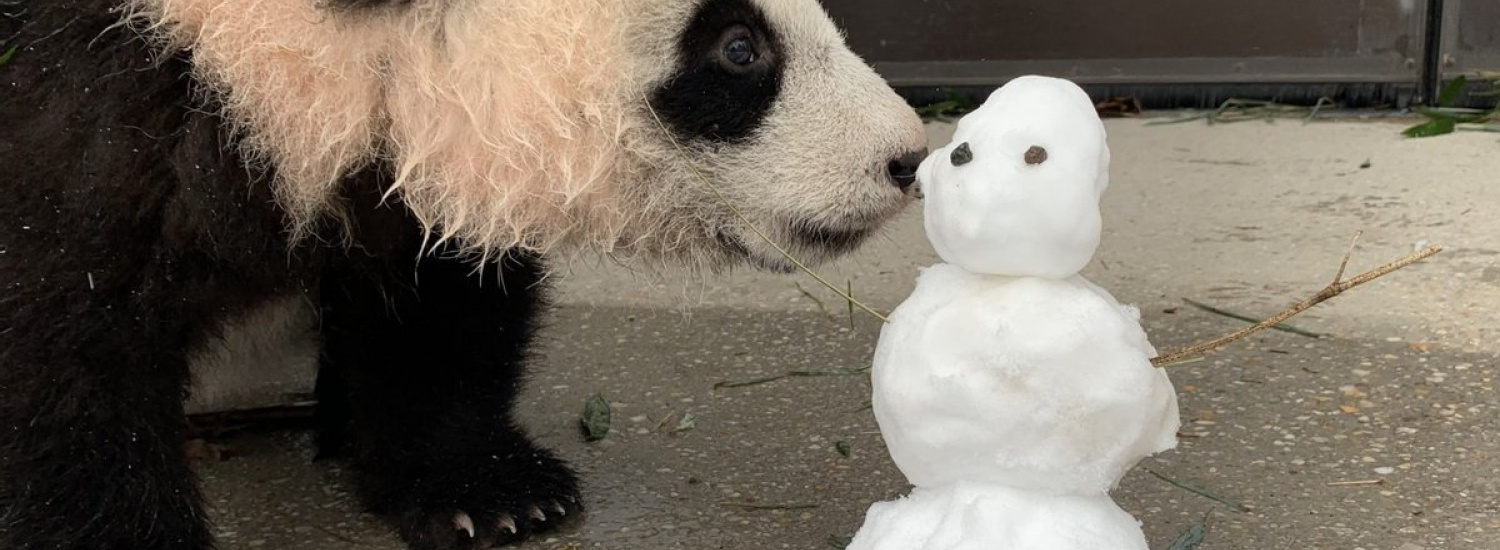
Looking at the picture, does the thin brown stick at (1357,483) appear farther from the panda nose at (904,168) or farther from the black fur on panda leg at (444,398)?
the black fur on panda leg at (444,398)

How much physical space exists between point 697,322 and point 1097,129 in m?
2.12

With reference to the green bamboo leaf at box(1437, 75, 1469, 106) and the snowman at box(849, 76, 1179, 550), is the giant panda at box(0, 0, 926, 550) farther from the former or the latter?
the green bamboo leaf at box(1437, 75, 1469, 106)

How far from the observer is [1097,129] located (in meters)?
1.91

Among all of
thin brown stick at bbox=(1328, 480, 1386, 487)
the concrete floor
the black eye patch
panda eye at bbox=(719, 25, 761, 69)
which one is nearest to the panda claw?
the concrete floor

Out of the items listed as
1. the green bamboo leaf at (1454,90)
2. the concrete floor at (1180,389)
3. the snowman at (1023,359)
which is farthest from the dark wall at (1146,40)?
the snowman at (1023,359)

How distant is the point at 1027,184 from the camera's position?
1.83 m

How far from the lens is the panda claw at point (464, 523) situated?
2861 mm

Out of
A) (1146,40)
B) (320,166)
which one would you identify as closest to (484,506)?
(320,166)

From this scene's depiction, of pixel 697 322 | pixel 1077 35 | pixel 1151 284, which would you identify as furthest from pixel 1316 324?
pixel 1077 35

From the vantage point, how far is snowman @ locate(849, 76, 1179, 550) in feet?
6.03

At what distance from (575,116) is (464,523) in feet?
2.60

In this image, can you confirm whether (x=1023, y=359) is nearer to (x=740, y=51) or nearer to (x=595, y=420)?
(x=740, y=51)

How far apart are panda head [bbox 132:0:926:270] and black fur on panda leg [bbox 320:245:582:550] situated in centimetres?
26

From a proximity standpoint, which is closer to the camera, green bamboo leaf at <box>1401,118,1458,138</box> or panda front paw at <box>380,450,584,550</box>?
panda front paw at <box>380,450,584,550</box>
